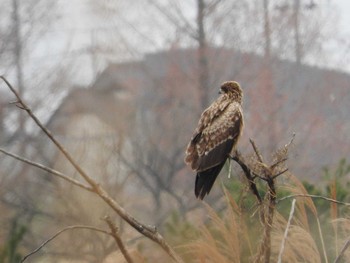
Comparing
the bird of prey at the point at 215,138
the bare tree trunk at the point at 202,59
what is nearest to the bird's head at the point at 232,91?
the bird of prey at the point at 215,138

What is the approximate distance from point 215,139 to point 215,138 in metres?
0.01

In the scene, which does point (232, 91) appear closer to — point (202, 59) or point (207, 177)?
point (207, 177)

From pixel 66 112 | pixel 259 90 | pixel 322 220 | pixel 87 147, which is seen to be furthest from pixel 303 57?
pixel 322 220

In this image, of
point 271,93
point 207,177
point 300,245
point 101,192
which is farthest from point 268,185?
point 271,93

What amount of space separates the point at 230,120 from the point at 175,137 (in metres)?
13.4

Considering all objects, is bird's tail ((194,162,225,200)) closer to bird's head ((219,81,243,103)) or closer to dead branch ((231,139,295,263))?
dead branch ((231,139,295,263))

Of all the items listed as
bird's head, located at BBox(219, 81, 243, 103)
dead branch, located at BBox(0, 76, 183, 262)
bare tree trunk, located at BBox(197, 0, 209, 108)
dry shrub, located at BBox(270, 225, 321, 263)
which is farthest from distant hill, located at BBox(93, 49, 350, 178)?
dead branch, located at BBox(0, 76, 183, 262)

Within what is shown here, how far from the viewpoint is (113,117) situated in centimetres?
1780

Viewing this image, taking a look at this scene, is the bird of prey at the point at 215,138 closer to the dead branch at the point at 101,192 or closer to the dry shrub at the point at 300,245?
the dry shrub at the point at 300,245

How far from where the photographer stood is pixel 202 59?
64.5 ft

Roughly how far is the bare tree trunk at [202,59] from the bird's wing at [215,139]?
13780 mm

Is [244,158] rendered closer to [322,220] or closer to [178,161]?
[322,220]

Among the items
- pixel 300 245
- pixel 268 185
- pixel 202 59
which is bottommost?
pixel 300 245

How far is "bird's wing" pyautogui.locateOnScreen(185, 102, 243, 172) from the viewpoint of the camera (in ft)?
15.6
